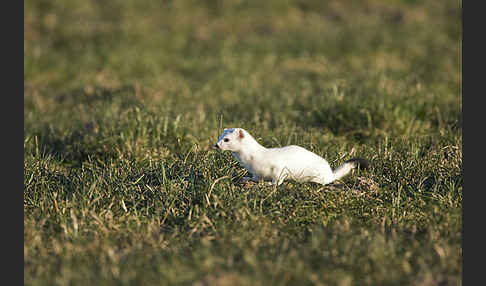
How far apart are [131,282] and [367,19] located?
1082cm

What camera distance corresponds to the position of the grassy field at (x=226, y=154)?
3.21m

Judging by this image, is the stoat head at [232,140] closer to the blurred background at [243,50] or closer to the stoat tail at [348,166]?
the stoat tail at [348,166]

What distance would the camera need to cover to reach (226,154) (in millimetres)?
4691

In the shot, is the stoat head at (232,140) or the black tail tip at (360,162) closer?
the stoat head at (232,140)

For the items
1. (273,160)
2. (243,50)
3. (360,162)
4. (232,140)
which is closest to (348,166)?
(360,162)

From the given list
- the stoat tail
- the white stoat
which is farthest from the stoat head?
the stoat tail

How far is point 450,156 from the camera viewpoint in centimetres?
475

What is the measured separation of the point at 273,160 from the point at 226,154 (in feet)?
2.82

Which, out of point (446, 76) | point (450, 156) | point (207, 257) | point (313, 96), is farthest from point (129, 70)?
point (207, 257)

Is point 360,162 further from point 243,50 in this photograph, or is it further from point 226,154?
point 243,50

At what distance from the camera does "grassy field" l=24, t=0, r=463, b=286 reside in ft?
10.5

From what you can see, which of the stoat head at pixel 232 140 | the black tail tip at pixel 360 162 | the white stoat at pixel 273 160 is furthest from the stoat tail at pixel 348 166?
the stoat head at pixel 232 140

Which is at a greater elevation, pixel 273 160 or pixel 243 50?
pixel 243 50

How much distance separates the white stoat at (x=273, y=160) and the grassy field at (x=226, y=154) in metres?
0.10
